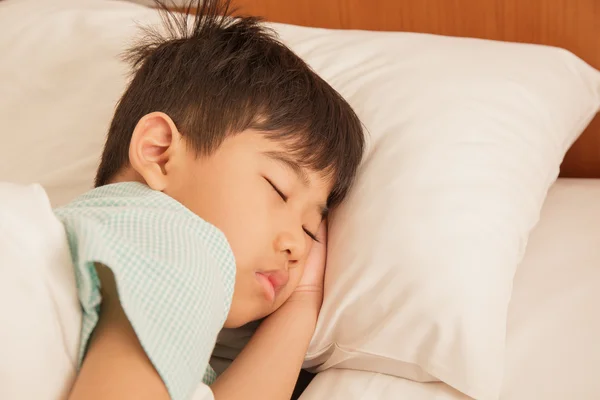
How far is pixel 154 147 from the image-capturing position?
3.28 ft

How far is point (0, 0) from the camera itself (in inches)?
72.4

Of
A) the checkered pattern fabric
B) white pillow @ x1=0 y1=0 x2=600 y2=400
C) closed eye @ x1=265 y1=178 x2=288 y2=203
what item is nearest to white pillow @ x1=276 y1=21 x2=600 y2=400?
white pillow @ x1=0 y1=0 x2=600 y2=400

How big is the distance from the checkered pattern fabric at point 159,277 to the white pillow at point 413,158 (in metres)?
0.25

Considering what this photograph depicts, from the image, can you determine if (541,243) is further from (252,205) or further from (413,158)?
(252,205)

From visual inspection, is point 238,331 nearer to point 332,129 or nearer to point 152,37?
point 332,129

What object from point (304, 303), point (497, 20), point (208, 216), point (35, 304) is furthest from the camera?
point (497, 20)

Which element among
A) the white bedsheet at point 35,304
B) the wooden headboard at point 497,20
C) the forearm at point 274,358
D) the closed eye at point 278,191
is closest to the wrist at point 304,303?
the forearm at point 274,358

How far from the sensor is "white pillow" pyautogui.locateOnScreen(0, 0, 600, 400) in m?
0.95

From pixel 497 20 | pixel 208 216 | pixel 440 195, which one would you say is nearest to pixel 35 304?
pixel 208 216

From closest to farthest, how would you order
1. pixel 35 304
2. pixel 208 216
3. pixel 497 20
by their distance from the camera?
1. pixel 35 304
2. pixel 208 216
3. pixel 497 20

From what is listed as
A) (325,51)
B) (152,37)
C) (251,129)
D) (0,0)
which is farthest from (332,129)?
(0,0)

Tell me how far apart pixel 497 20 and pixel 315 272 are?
2.08ft

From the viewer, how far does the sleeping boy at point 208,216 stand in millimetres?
745

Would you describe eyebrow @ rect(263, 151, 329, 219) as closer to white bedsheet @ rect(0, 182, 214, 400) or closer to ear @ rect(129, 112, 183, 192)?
ear @ rect(129, 112, 183, 192)
